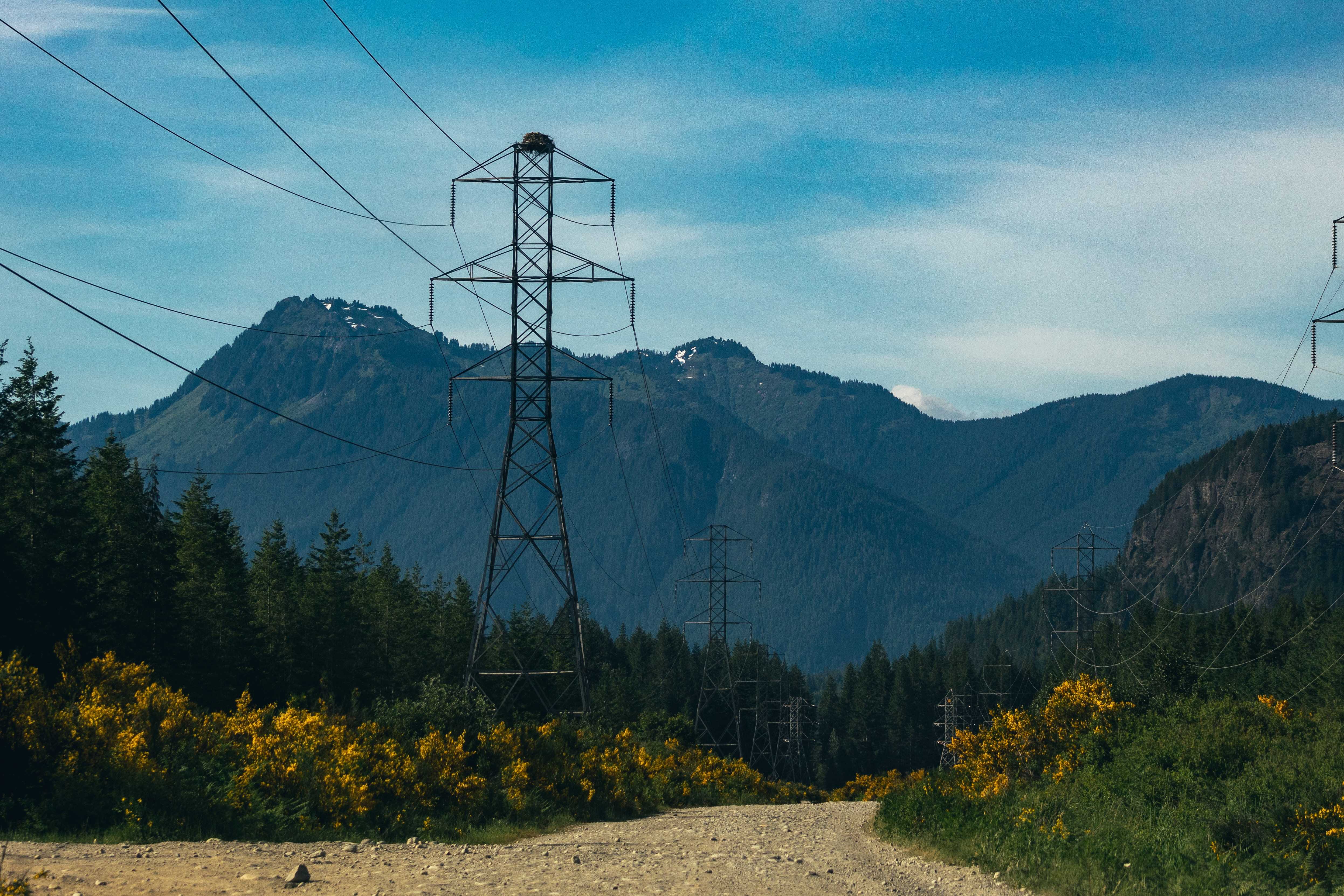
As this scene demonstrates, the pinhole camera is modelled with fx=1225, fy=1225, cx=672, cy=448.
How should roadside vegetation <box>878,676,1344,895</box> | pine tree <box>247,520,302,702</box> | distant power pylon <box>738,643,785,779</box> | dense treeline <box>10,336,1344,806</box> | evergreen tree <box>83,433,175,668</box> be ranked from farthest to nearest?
distant power pylon <box>738,643,785,779</box> < pine tree <box>247,520,302,702</box> < evergreen tree <box>83,433,175,668</box> < dense treeline <box>10,336,1344,806</box> < roadside vegetation <box>878,676,1344,895</box>

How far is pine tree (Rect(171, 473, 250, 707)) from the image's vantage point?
57.9m

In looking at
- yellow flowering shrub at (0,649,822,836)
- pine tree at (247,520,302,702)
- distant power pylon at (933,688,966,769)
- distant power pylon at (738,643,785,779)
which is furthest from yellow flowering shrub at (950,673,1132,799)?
distant power pylon at (933,688,966,769)

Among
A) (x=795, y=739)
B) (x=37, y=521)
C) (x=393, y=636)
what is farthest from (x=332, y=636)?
(x=795, y=739)

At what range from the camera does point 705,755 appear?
57.0m

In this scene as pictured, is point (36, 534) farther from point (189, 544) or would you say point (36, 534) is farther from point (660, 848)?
point (660, 848)

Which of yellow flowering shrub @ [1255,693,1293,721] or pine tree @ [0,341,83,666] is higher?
pine tree @ [0,341,83,666]

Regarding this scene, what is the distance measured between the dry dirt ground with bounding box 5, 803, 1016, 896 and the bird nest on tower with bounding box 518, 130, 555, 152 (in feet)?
70.4

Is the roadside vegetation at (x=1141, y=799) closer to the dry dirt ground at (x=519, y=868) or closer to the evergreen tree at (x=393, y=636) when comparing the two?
the dry dirt ground at (x=519, y=868)

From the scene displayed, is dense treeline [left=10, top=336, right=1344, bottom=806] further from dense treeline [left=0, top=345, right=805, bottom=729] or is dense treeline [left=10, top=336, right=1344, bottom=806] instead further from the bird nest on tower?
the bird nest on tower

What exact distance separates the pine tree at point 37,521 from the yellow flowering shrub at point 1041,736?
2925cm

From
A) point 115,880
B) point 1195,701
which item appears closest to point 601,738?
point 1195,701

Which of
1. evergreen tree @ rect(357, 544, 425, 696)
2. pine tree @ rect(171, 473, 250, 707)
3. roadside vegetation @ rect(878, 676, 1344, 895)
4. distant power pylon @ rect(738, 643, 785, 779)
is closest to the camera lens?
roadside vegetation @ rect(878, 676, 1344, 895)

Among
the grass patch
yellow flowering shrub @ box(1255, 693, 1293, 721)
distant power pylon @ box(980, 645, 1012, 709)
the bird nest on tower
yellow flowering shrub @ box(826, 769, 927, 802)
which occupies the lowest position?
yellow flowering shrub @ box(826, 769, 927, 802)

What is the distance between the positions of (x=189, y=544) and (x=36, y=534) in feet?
61.9
